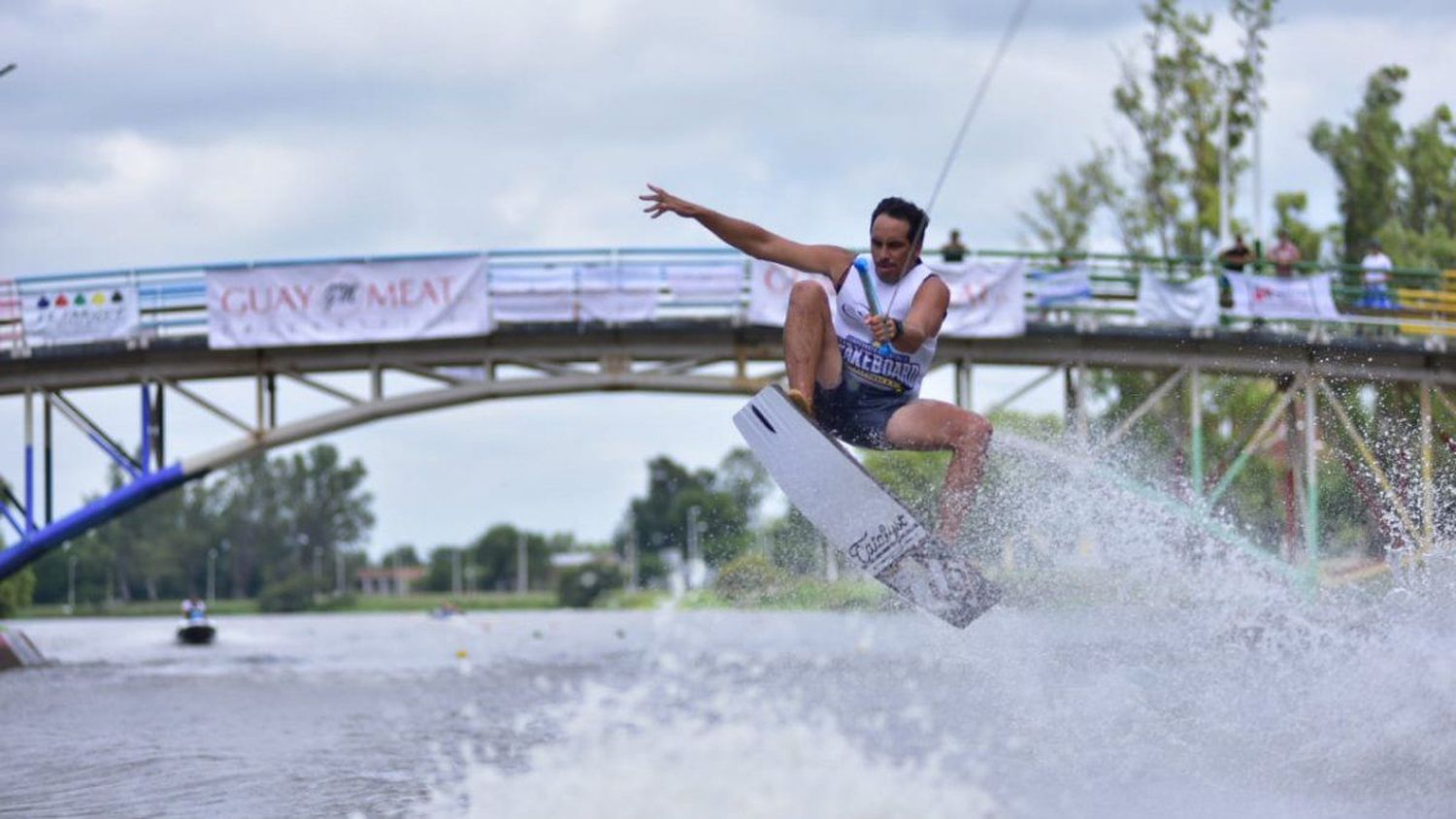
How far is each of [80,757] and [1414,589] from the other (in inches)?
413

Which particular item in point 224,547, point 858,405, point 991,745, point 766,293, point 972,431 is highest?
point 766,293

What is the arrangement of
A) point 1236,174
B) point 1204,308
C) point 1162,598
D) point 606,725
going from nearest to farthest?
1. point 1162,598
2. point 606,725
3. point 1204,308
4. point 1236,174

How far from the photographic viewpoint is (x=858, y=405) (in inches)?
381

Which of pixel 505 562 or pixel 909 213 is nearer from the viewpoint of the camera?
pixel 909 213

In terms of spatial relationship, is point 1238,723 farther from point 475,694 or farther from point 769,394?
point 475,694

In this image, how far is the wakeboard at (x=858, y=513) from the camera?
941 centimetres

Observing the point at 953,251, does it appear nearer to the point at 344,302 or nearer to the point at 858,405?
the point at 344,302

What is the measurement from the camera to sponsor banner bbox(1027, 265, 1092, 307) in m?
28.6

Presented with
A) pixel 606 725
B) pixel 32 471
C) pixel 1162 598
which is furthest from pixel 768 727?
pixel 32 471

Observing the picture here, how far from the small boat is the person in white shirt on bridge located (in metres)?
47.8

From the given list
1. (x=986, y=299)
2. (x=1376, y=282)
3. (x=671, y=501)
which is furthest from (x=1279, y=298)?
(x=671, y=501)

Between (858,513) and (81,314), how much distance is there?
2148 centimetres

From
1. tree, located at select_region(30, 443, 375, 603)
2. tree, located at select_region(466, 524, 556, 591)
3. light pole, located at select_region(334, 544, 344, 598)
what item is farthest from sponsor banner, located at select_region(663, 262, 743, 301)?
light pole, located at select_region(334, 544, 344, 598)

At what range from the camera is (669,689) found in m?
24.7
